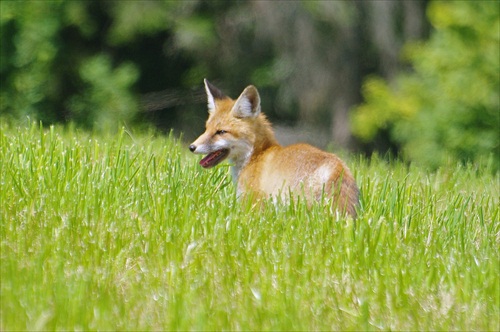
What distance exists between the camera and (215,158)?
6625 mm

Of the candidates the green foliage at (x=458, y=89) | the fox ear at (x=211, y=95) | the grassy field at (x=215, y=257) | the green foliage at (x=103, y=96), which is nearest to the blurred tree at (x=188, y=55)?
the green foliage at (x=103, y=96)

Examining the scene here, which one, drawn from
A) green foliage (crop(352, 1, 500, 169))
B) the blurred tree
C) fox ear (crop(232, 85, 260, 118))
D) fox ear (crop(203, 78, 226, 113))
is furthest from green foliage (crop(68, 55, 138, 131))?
Result: fox ear (crop(232, 85, 260, 118))

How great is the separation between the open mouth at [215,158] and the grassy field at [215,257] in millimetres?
144

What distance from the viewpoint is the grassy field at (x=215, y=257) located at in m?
Result: 4.04

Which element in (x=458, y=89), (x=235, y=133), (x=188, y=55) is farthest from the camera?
(x=188, y=55)

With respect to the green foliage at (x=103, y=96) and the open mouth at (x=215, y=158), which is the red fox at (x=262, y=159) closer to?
the open mouth at (x=215, y=158)

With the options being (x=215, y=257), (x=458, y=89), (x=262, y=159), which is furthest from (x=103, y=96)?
(x=215, y=257)

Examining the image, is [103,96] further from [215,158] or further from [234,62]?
[215,158]

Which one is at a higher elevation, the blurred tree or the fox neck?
the fox neck

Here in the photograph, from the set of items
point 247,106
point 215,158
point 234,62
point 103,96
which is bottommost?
point 103,96

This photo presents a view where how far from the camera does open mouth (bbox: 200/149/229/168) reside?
6598 mm

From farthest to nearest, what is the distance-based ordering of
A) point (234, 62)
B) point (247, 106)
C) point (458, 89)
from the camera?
point (234, 62) < point (458, 89) < point (247, 106)

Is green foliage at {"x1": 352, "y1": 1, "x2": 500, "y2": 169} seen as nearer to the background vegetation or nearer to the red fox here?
the background vegetation

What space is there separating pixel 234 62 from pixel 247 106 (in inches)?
369
